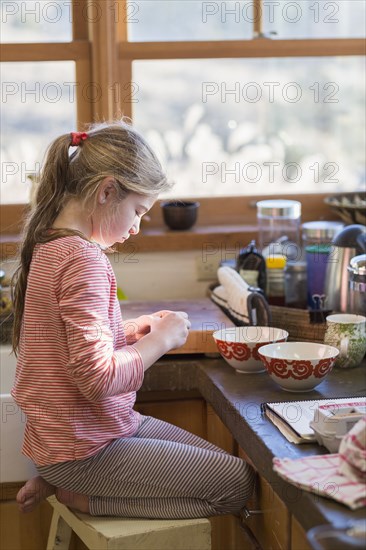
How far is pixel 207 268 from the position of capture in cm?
264

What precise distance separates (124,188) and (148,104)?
40.6 inches

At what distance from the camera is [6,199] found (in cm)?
265

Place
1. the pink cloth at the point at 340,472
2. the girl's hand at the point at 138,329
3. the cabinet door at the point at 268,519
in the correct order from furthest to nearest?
1. the girl's hand at the point at 138,329
2. the cabinet door at the point at 268,519
3. the pink cloth at the point at 340,472

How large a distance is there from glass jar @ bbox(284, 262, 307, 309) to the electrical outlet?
0.30m

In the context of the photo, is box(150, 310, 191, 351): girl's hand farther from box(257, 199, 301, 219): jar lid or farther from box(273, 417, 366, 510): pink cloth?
box(257, 199, 301, 219): jar lid

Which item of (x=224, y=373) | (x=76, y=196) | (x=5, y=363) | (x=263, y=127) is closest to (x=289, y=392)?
(x=224, y=373)

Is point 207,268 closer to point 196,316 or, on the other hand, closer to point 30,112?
point 196,316

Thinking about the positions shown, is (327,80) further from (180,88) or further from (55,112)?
(55,112)

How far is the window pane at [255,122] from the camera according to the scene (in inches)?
105

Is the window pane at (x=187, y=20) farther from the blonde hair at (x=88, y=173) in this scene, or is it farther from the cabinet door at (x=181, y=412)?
the cabinet door at (x=181, y=412)

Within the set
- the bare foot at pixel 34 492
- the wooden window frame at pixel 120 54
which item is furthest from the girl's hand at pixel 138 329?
the wooden window frame at pixel 120 54

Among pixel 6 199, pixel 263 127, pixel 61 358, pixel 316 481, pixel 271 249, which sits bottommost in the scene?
pixel 316 481

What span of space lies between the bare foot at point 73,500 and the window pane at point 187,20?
1445 millimetres

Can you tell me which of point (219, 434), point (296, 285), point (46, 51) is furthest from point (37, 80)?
point (219, 434)
